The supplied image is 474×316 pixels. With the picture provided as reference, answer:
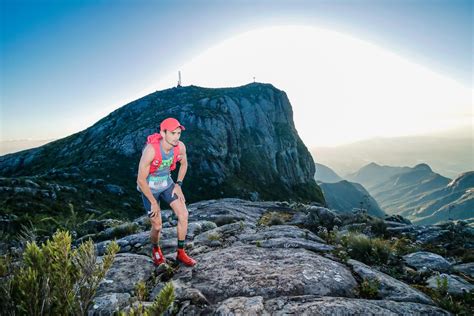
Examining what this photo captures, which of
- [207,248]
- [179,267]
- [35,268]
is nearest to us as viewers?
[35,268]

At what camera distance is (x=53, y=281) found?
2713mm

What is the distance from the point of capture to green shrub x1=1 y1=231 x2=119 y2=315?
8.02ft

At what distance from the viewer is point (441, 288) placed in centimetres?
547

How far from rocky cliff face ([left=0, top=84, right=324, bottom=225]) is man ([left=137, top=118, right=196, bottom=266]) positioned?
3085 cm

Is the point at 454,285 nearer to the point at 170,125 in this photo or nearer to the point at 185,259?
the point at 185,259

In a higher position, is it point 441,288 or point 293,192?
point 441,288

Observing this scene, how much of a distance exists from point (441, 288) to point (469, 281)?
2.43 metres

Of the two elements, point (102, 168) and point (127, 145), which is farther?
point (127, 145)

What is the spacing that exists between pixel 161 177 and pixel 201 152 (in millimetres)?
56163

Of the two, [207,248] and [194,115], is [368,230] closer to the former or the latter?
[207,248]

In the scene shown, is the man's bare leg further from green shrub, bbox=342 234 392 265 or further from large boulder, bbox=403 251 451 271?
large boulder, bbox=403 251 451 271

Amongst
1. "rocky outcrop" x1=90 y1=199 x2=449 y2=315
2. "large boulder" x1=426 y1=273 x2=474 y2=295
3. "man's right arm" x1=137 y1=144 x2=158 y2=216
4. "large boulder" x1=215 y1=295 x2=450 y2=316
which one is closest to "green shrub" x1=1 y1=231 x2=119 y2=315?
"rocky outcrop" x1=90 y1=199 x2=449 y2=315

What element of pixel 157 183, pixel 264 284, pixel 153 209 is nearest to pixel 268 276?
pixel 264 284

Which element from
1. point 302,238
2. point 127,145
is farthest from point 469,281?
point 127,145
